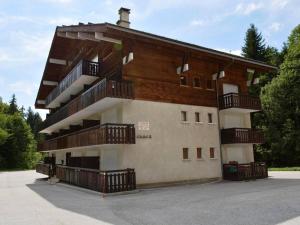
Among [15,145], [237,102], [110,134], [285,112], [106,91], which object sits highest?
[285,112]

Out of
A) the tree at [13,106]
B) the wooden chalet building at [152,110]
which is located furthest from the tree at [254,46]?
the tree at [13,106]

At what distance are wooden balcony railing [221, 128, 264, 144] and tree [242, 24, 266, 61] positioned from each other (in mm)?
30907

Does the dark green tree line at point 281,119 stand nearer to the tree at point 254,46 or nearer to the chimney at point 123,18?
the tree at point 254,46

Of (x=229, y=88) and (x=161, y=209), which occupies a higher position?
(x=229, y=88)

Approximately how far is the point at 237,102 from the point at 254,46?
32.1 metres

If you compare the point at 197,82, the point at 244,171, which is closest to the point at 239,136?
the point at 244,171

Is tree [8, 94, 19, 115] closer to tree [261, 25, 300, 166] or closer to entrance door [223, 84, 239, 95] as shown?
tree [261, 25, 300, 166]

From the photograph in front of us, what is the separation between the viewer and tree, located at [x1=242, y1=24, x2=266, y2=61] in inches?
2013

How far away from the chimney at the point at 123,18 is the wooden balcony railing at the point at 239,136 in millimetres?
10410

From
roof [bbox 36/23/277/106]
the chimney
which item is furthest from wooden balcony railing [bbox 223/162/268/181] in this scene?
Answer: the chimney

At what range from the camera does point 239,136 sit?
22266 mm

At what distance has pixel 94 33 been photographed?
19094mm

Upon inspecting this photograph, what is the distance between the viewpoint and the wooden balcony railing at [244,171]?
21.5 metres

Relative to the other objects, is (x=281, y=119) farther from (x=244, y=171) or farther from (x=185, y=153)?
(x=185, y=153)
